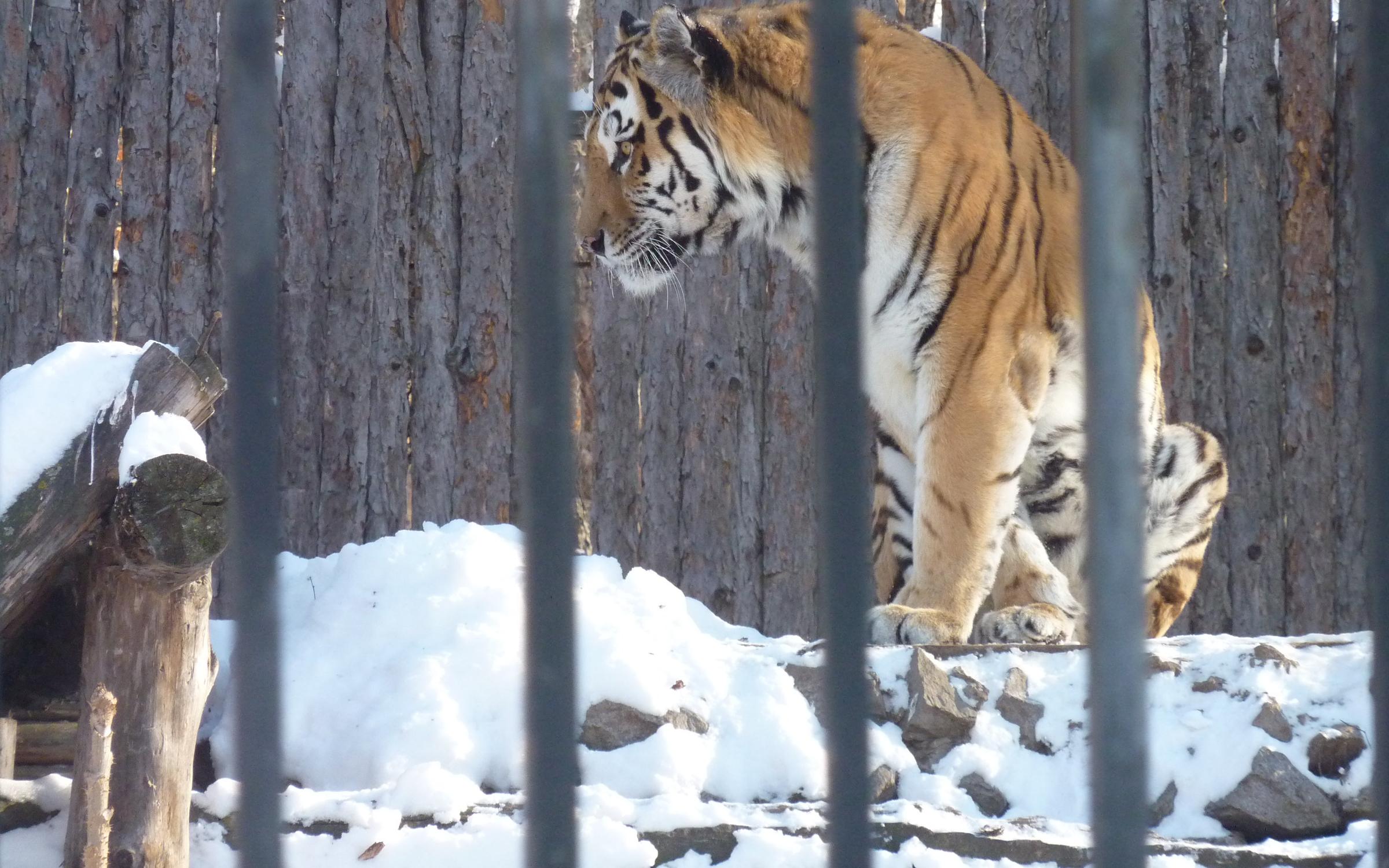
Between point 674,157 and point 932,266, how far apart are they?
0.88 meters

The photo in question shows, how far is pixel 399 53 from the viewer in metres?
4.83

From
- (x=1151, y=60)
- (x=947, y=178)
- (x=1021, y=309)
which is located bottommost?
(x=1021, y=309)

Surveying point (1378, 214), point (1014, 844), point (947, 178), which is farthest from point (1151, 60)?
point (1378, 214)

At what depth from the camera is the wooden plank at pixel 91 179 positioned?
4.74 meters

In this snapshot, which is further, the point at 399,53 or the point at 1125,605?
the point at 399,53

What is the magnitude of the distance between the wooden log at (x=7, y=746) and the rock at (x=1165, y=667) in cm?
219

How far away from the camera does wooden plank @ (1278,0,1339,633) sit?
4801mm

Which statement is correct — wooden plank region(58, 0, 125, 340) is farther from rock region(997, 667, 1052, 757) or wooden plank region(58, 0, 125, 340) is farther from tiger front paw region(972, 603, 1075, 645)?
rock region(997, 667, 1052, 757)

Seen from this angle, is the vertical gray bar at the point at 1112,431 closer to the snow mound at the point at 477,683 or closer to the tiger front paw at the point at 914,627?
the snow mound at the point at 477,683

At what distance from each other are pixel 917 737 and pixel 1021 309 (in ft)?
4.60

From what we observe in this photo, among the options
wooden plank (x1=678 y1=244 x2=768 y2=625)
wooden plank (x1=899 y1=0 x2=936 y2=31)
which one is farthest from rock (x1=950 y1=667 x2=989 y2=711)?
wooden plank (x1=899 y1=0 x2=936 y2=31)

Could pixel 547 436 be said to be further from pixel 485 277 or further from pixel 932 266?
pixel 485 277

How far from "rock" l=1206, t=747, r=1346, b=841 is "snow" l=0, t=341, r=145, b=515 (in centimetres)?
211

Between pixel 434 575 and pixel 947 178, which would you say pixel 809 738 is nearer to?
pixel 434 575
